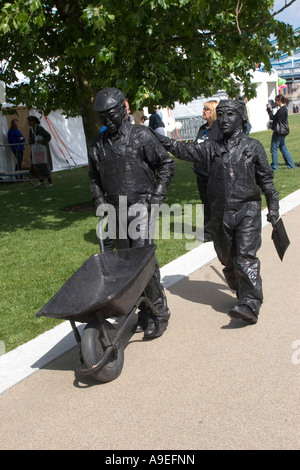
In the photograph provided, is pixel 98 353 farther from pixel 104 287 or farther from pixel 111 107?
pixel 111 107

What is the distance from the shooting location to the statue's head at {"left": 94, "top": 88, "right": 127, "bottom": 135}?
14.1ft

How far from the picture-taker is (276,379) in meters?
3.61

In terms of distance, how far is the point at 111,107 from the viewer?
14.2 feet

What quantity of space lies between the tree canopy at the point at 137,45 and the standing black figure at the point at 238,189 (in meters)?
2.97

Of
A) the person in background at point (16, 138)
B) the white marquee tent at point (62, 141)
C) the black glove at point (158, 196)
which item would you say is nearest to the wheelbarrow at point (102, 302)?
the black glove at point (158, 196)

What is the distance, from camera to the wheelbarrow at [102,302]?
11.8 feet

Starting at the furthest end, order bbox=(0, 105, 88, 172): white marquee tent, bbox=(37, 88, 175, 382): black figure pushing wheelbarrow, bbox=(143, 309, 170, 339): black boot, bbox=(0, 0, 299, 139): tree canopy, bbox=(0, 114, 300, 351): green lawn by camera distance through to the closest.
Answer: bbox=(0, 105, 88, 172): white marquee tent
bbox=(0, 0, 299, 139): tree canopy
bbox=(0, 114, 300, 351): green lawn
bbox=(143, 309, 170, 339): black boot
bbox=(37, 88, 175, 382): black figure pushing wheelbarrow

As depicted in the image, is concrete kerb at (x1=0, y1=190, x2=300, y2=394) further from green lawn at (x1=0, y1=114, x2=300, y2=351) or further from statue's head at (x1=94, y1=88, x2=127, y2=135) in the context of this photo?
statue's head at (x1=94, y1=88, x2=127, y2=135)

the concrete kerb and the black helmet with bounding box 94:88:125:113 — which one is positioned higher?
the black helmet with bounding box 94:88:125:113

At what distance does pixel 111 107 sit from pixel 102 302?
5.52 ft

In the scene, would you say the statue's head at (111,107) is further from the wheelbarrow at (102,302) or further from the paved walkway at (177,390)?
the paved walkway at (177,390)

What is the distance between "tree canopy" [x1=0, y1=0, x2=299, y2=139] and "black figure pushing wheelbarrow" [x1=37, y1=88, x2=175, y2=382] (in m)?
3.21

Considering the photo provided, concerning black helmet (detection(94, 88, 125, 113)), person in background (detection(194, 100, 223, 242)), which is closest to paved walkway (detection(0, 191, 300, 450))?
black helmet (detection(94, 88, 125, 113))
